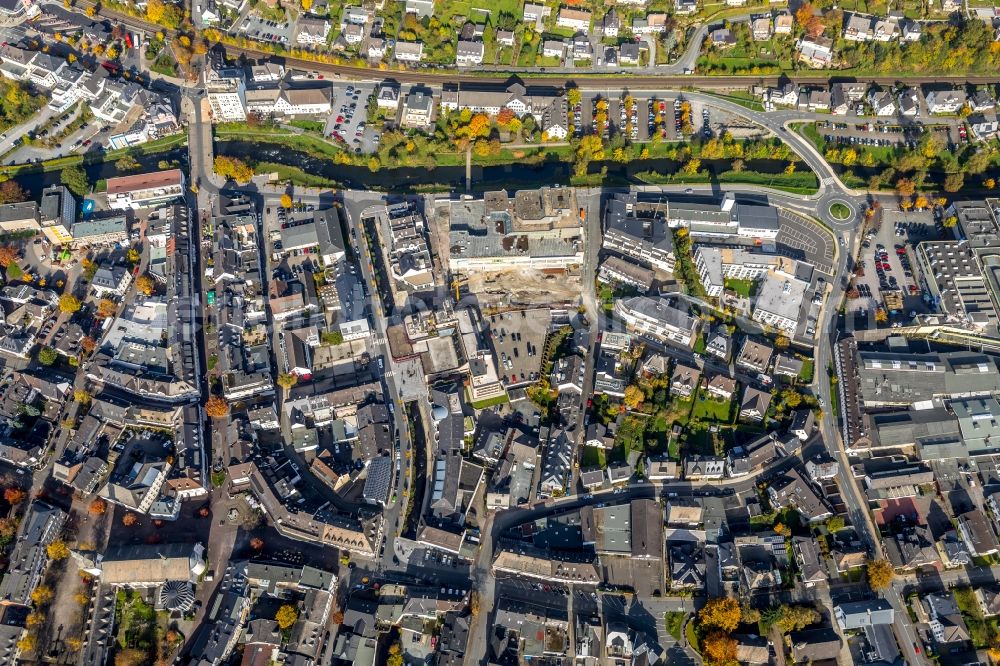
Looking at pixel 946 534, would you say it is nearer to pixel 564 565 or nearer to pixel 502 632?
pixel 564 565

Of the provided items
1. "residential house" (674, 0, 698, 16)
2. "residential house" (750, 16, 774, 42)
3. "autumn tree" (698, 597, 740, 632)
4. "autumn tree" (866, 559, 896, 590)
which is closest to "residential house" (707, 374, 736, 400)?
"autumn tree" (866, 559, 896, 590)

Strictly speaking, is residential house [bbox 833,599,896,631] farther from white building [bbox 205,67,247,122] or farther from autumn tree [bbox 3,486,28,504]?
white building [bbox 205,67,247,122]

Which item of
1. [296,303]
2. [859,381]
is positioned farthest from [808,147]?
[296,303]

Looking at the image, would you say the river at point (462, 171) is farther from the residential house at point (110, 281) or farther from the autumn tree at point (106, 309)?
the autumn tree at point (106, 309)

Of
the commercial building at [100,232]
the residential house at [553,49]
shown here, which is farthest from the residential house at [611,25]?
the commercial building at [100,232]

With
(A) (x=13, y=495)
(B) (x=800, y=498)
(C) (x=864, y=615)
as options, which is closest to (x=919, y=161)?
(B) (x=800, y=498)

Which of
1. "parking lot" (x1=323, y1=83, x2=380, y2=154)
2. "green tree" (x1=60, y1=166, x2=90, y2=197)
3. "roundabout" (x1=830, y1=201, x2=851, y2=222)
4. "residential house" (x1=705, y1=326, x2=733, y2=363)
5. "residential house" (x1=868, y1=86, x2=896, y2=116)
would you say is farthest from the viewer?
"residential house" (x1=868, y1=86, x2=896, y2=116)
